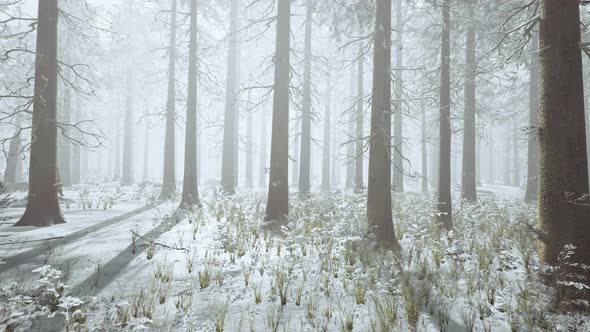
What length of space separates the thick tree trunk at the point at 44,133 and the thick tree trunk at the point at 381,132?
7755 mm

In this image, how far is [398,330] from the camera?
354 centimetres

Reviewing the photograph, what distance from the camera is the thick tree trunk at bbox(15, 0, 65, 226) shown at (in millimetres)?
7551

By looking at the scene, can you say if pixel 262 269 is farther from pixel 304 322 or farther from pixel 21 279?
pixel 21 279

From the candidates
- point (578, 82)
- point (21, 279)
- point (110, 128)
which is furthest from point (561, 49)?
point (110, 128)

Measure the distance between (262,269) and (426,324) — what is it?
2.45 metres

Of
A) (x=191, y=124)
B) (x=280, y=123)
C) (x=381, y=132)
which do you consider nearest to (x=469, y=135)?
(x=381, y=132)

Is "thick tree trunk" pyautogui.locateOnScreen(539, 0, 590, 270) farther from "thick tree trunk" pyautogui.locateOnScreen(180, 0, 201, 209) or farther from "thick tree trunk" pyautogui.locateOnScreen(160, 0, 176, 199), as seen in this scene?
"thick tree trunk" pyautogui.locateOnScreen(160, 0, 176, 199)

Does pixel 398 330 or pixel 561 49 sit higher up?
pixel 561 49

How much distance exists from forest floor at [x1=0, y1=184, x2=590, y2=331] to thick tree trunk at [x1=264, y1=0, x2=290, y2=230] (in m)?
1.20

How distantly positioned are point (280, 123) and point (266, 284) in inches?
192

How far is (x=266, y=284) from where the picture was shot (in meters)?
4.79

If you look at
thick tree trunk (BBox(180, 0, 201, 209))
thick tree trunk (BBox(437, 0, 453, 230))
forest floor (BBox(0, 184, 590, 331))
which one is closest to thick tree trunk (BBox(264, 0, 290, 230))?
forest floor (BBox(0, 184, 590, 331))

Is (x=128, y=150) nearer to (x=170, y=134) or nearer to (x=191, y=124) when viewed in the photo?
(x=170, y=134)

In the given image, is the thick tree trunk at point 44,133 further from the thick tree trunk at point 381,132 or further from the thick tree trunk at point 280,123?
the thick tree trunk at point 381,132
